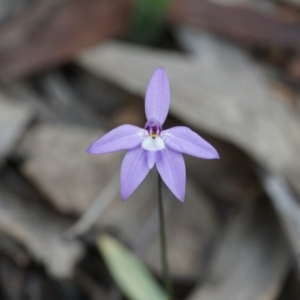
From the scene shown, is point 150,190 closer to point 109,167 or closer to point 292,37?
point 109,167

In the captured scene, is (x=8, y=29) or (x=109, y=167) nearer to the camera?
(x=109, y=167)

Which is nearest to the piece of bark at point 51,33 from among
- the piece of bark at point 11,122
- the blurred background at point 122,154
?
the blurred background at point 122,154

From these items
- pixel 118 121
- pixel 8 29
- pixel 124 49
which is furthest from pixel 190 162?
pixel 8 29

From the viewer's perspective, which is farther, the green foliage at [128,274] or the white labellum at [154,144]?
the green foliage at [128,274]

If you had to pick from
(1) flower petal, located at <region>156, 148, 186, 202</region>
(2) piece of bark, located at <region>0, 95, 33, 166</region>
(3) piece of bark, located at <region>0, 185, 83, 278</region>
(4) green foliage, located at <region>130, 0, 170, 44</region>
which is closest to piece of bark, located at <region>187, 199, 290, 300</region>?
(3) piece of bark, located at <region>0, 185, 83, 278</region>

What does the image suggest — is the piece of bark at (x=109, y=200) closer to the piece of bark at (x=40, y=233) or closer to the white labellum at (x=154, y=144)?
the piece of bark at (x=40, y=233)

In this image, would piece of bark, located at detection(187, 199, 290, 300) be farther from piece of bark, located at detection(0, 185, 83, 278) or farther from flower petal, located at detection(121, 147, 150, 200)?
flower petal, located at detection(121, 147, 150, 200)

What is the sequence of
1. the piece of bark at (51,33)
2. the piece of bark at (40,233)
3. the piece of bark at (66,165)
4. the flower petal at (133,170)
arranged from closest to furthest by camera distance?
the flower petal at (133,170) < the piece of bark at (40,233) < the piece of bark at (66,165) < the piece of bark at (51,33)
